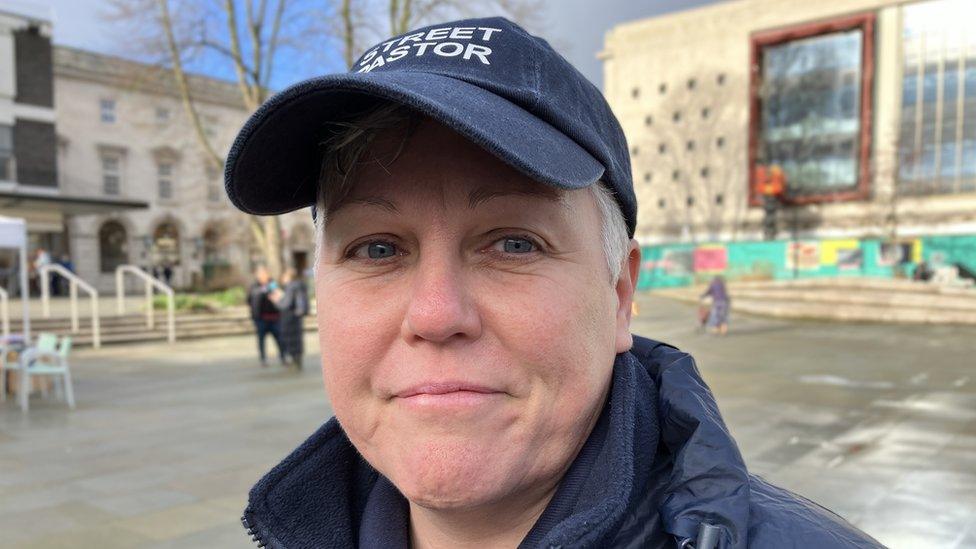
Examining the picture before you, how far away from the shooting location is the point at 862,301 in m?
21.9

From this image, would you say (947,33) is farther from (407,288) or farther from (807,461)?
(407,288)

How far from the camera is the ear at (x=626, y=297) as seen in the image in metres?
1.12

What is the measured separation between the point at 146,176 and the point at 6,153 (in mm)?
10558

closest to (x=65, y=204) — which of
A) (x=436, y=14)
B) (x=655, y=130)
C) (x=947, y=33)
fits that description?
(x=436, y=14)

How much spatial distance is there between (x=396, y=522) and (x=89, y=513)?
4.56 metres

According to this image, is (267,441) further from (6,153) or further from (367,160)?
(6,153)

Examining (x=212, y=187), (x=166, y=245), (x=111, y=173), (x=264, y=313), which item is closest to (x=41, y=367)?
(x=264, y=313)

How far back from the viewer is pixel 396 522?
126cm

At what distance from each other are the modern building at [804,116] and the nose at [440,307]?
1592 inches

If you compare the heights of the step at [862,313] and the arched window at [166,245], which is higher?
the arched window at [166,245]

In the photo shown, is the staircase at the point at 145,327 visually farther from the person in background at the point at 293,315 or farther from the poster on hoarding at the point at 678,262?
the poster on hoarding at the point at 678,262

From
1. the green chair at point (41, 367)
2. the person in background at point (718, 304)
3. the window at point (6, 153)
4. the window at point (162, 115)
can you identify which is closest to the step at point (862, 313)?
the person in background at point (718, 304)

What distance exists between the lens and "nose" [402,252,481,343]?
0.92 m

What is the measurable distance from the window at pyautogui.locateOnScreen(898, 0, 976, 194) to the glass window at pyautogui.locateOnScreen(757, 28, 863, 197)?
10.9ft
